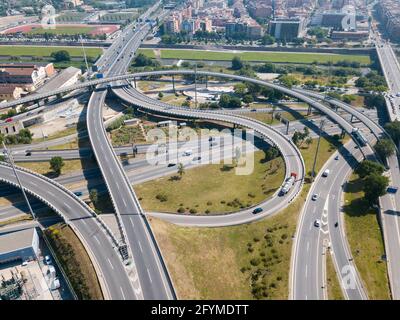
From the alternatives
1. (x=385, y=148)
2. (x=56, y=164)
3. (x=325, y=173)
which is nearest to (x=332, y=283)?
(x=325, y=173)

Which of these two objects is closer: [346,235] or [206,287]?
[206,287]

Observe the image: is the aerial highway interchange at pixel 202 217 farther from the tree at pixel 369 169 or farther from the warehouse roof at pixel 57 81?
the warehouse roof at pixel 57 81

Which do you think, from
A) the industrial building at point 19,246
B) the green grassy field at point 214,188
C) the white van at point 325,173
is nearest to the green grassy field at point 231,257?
the green grassy field at point 214,188

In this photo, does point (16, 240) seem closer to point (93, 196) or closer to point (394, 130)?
point (93, 196)
